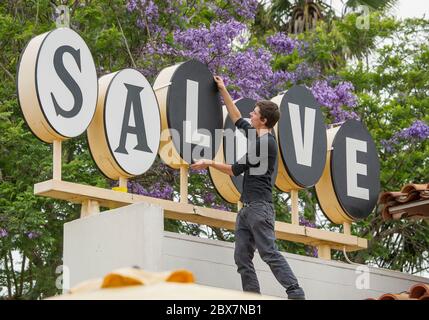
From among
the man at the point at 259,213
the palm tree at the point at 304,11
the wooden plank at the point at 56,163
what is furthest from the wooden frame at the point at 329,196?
the palm tree at the point at 304,11

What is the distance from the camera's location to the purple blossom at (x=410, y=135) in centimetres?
1883

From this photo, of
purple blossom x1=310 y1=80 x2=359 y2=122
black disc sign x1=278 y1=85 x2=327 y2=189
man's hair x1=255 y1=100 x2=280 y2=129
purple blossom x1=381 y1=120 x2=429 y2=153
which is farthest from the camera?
purple blossom x1=381 y1=120 x2=429 y2=153

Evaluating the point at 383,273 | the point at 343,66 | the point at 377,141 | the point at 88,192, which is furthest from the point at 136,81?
the point at 343,66

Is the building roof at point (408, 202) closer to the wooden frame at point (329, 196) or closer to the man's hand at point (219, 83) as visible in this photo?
the wooden frame at point (329, 196)

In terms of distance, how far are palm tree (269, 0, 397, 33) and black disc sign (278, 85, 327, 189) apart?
14245 millimetres

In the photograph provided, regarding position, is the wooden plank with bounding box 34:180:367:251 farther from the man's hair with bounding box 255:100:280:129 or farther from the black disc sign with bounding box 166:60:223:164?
the man's hair with bounding box 255:100:280:129

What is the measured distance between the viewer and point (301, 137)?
11.4m

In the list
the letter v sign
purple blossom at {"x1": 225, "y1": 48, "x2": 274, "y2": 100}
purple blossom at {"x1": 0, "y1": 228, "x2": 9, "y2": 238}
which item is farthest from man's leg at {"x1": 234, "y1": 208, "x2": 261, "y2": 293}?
purple blossom at {"x1": 225, "y1": 48, "x2": 274, "y2": 100}

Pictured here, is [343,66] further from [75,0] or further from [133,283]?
[133,283]

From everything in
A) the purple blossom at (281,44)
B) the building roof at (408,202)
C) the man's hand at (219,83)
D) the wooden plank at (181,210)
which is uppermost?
the purple blossom at (281,44)

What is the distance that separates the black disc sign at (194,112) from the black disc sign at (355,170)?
1.71 metres

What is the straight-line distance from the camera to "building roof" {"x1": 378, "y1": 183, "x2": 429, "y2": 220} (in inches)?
415

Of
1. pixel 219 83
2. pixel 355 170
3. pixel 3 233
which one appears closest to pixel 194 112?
pixel 219 83

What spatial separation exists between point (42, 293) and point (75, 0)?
4.59 m
